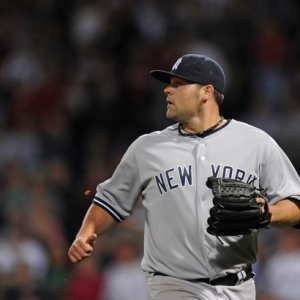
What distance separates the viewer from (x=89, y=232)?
4.08 metres

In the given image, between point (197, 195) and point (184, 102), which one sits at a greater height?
point (184, 102)

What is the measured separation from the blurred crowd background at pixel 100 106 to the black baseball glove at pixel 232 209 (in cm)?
308

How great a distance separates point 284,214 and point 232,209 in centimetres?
37

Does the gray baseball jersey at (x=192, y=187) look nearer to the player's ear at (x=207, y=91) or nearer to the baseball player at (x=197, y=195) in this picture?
the baseball player at (x=197, y=195)

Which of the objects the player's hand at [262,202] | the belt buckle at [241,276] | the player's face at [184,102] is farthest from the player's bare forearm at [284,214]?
the player's face at [184,102]

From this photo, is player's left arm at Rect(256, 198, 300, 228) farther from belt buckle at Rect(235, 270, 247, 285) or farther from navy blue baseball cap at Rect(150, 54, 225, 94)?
navy blue baseball cap at Rect(150, 54, 225, 94)

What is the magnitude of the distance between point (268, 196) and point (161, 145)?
0.66 m

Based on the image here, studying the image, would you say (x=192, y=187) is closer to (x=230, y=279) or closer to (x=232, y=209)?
(x=232, y=209)

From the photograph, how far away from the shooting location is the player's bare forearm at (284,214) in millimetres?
3863

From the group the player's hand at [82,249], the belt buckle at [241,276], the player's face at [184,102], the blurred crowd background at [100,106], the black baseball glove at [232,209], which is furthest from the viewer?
the blurred crowd background at [100,106]

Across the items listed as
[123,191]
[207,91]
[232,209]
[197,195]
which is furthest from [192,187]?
[207,91]

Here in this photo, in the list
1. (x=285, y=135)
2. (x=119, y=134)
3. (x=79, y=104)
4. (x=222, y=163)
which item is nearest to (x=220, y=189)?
(x=222, y=163)

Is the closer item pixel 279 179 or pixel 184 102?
pixel 279 179

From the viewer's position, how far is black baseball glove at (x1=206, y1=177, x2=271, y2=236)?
12.1 feet
